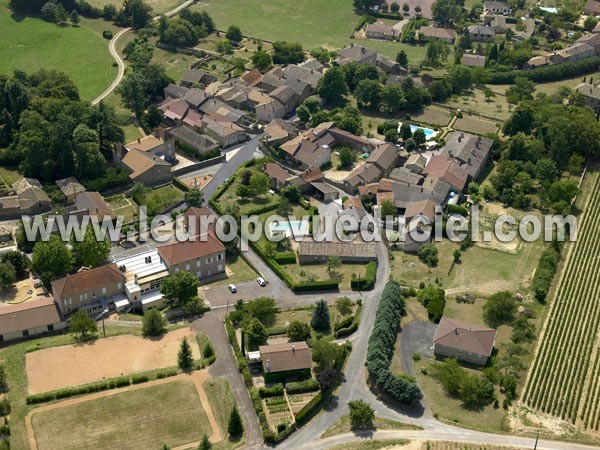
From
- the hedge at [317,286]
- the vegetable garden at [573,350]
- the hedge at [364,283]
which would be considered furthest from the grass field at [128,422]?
the vegetable garden at [573,350]

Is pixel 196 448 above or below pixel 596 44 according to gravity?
below

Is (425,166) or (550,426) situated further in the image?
(425,166)

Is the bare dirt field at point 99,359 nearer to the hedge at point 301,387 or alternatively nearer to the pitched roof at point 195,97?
the hedge at point 301,387

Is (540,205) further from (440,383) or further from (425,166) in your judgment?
(440,383)

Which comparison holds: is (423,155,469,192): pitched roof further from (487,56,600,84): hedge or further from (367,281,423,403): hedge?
(487,56,600,84): hedge

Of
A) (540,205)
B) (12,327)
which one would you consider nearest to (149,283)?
(12,327)

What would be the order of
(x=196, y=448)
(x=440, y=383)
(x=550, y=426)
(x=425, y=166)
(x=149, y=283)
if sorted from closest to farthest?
1. (x=196, y=448)
2. (x=550, y=426)
3. (x=440, y=383)
4. (x=149, y=283)
5. (x=425, y=166)

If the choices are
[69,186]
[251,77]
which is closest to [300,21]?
[251,77]
